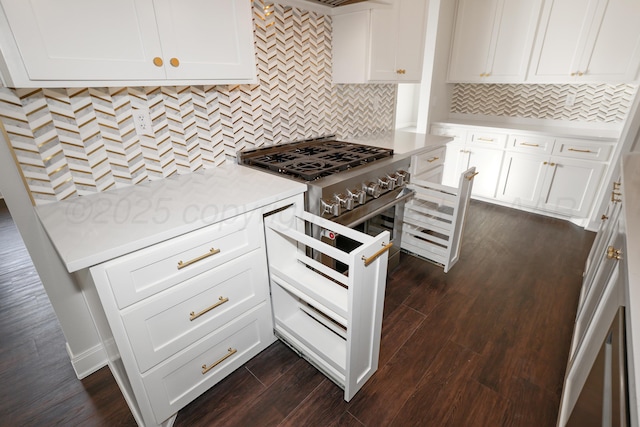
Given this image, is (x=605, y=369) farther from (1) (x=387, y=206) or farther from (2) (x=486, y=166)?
(2) (x=486, y=166)

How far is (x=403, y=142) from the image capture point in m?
2.44

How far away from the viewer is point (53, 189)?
130 cm

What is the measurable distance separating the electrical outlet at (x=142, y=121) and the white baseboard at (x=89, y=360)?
1116 millimetres

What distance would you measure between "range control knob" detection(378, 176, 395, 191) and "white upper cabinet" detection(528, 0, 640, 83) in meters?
2.26

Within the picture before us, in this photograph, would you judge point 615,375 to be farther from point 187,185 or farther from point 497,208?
point 497,208

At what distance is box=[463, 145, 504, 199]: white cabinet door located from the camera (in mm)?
3340

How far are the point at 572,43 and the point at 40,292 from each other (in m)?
4.70

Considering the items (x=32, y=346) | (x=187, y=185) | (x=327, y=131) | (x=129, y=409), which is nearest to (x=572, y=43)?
(x=327, y=131)

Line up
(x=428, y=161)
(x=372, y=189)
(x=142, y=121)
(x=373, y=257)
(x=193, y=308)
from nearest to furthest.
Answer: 1. (x=373, y=257)
2. (x=193, y=308)
3. (x=142, y=121)
4. (x=372, y=189)
5. (x=428, y=161)

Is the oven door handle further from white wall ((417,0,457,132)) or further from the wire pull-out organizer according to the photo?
white wall ((417,0,457,132))

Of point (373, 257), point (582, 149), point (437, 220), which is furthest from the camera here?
point (582, 149)

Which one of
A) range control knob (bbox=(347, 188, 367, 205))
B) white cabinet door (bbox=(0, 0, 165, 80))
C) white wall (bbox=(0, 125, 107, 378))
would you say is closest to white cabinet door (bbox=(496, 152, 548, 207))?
range control knob (bbox=(347, 188, 367, 205))

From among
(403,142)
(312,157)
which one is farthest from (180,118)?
A: (403,142)

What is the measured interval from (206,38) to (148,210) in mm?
749
